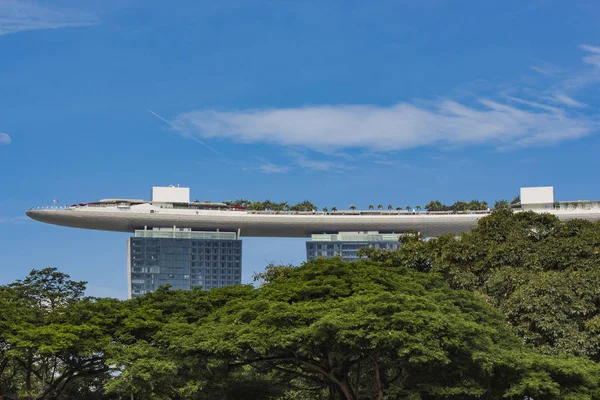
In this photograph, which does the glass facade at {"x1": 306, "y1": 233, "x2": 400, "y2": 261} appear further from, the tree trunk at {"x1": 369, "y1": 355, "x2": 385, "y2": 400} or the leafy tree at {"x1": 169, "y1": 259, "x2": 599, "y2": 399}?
the tree trunk at {"x1": 369, "y1": 355, "x2": 385, "y2": 400}

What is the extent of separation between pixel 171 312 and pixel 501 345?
1211cm

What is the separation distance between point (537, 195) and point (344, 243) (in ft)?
84.7

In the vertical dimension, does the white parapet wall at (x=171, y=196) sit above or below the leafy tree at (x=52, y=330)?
above

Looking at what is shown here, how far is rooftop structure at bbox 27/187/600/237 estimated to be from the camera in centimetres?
11062

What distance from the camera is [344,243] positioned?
121062 mm

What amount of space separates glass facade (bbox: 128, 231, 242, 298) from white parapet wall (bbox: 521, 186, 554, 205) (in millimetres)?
37497

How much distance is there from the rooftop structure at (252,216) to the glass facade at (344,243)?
1193 millimetres

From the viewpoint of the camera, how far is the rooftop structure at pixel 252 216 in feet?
363

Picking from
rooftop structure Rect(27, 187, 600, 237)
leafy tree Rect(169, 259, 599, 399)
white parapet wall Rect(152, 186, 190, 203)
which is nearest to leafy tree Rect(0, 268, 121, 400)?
leafy tree Rect(169, 259, 599, 399)

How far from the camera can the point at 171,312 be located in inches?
1325

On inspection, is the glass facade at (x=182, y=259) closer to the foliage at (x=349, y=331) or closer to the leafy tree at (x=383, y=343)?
the foliage at (x=349, y=331)

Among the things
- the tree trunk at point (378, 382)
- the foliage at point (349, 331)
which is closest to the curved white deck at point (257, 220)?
the foliage at point (349, 331)

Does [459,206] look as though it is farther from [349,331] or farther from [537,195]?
[349,331]

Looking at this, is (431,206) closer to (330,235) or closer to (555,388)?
(330,235)
